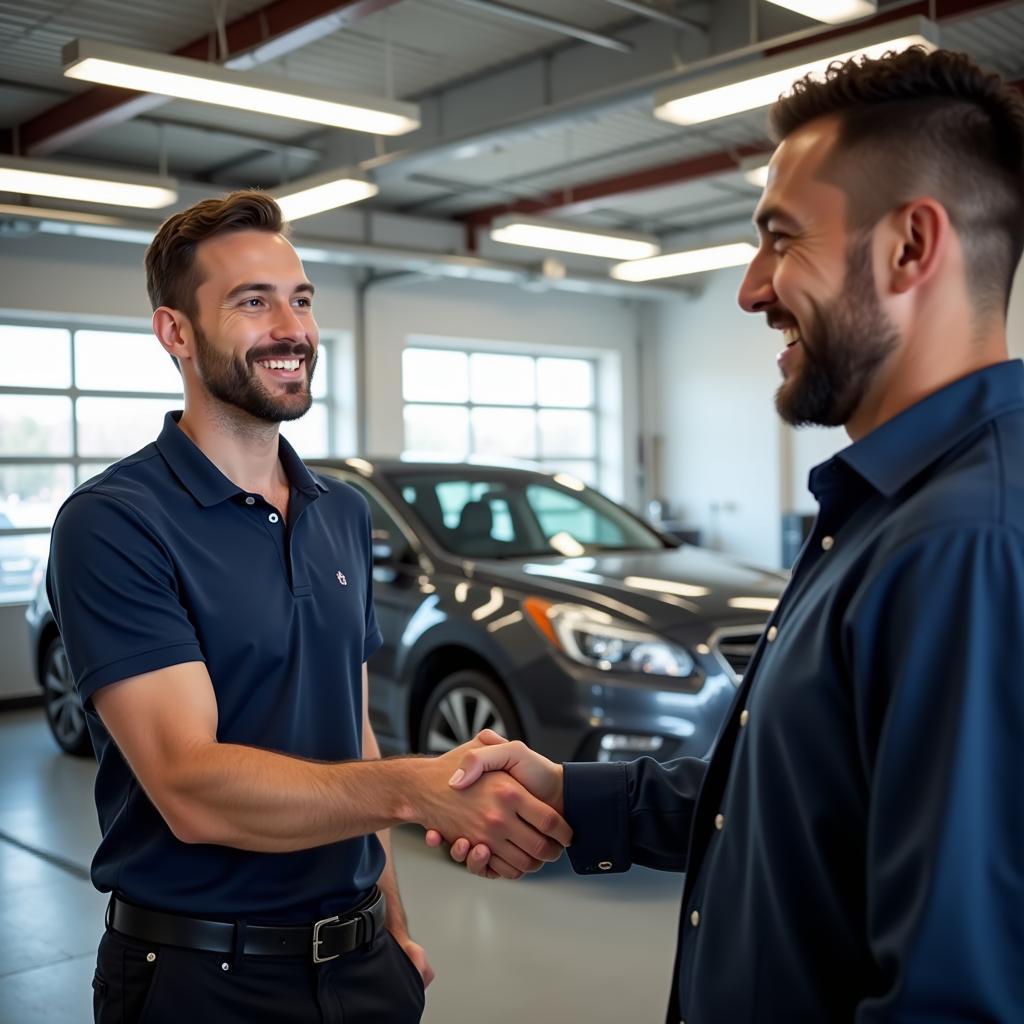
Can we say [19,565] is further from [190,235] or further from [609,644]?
[190,235]

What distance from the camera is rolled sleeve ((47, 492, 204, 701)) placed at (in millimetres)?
1646

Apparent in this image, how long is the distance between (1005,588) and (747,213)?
41.2 feet

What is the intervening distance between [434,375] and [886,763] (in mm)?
11940

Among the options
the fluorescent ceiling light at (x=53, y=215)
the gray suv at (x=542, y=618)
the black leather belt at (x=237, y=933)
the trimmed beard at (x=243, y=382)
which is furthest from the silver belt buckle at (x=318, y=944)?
the fluorescent ceiling light at (x=53, y=215)

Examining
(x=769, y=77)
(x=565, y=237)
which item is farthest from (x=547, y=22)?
(x=565, y=237)

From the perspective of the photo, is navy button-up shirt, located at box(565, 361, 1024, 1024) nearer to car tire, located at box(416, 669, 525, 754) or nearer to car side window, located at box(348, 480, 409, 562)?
car tire, located at box(416, 669, 525, 754)

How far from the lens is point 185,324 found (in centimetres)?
206

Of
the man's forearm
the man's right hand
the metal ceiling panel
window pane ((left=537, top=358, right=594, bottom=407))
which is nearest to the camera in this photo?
the man's forearm

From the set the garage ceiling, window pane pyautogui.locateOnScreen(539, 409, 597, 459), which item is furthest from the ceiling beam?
window pane pyautogui.locateOnScreen(539, 409, 597, 459)

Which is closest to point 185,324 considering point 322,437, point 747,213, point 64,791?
point 64,791

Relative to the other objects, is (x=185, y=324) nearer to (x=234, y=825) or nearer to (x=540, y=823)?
(x=234, y=825)

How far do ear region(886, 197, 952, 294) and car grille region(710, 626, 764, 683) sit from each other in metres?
3.40

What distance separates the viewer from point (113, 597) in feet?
5.51

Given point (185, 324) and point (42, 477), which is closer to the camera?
point (185, 324)
